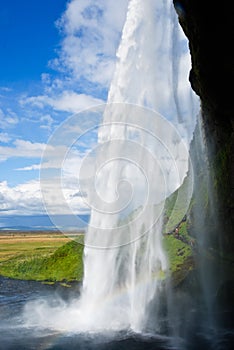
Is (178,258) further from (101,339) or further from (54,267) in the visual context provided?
(54,267)

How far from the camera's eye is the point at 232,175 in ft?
76.0

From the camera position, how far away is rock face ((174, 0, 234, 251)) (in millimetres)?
16797

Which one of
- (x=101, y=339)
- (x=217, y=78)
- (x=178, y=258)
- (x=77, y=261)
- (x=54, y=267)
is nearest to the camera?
(x=217, y=78)

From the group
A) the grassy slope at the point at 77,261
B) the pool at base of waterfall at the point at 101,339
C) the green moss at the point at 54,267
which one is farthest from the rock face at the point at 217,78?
the green moss at the point at 54,267

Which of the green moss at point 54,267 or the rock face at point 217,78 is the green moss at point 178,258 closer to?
the rock face at point 217,78

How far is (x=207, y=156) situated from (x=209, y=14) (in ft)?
49.6

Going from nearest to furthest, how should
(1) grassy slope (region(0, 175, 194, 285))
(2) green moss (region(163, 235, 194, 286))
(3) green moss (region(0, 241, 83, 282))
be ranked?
1. (2) green moss (region(163, 235, 194, 286))
2. (1) grassy slope (region(0, 175, 194, 285))
3. (3) green moss (region(0, 241, 83, 282))

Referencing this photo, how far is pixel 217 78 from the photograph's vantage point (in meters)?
19.6

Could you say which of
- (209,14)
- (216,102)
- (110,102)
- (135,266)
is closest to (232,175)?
(216,102)

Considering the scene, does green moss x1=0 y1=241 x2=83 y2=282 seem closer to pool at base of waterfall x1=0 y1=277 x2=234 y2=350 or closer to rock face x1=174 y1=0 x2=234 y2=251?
pool at base of waterfall x1=0 y1=277 x2=234 y2=350

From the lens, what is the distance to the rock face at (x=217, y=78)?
16797 millimetres

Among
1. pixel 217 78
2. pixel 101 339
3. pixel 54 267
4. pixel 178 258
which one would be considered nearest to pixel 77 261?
pixel 54 267

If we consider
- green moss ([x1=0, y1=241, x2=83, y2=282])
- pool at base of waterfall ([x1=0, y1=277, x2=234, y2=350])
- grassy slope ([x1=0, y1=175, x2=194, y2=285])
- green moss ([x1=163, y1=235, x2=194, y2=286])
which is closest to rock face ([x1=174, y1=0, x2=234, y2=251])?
pool at base of waterfall ([x1=0, y1=277, x2=234, y2=350])

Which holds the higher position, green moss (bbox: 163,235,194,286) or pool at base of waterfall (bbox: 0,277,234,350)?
green moss (bbox: 163,235,194,286)
